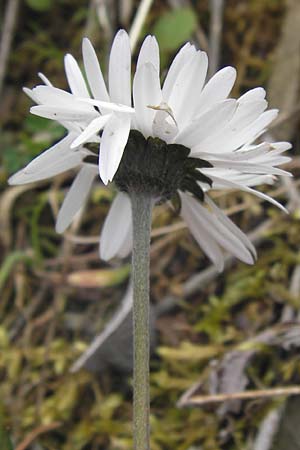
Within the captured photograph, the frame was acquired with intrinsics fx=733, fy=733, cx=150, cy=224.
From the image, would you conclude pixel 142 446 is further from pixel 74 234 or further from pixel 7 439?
pixel 74 234

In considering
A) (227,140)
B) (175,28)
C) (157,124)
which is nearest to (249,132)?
(227,140)

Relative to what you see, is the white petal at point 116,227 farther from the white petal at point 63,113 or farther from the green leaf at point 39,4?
the green leaf at point 39,4

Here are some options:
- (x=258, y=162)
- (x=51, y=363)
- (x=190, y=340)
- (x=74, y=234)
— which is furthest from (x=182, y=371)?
(x=258, y=162)

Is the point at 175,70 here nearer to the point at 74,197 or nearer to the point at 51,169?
the point at 51,169

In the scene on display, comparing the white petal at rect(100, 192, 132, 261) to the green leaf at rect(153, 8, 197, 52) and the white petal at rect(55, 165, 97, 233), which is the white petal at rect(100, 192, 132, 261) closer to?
the white petal at rect(55, 165, 97, 233)

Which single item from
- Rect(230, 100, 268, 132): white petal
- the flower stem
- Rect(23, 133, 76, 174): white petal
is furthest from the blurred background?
Rect(230, 100, 268, 132): white petal

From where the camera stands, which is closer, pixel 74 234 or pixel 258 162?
pixel 258 162

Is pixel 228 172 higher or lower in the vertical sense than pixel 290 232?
higher
